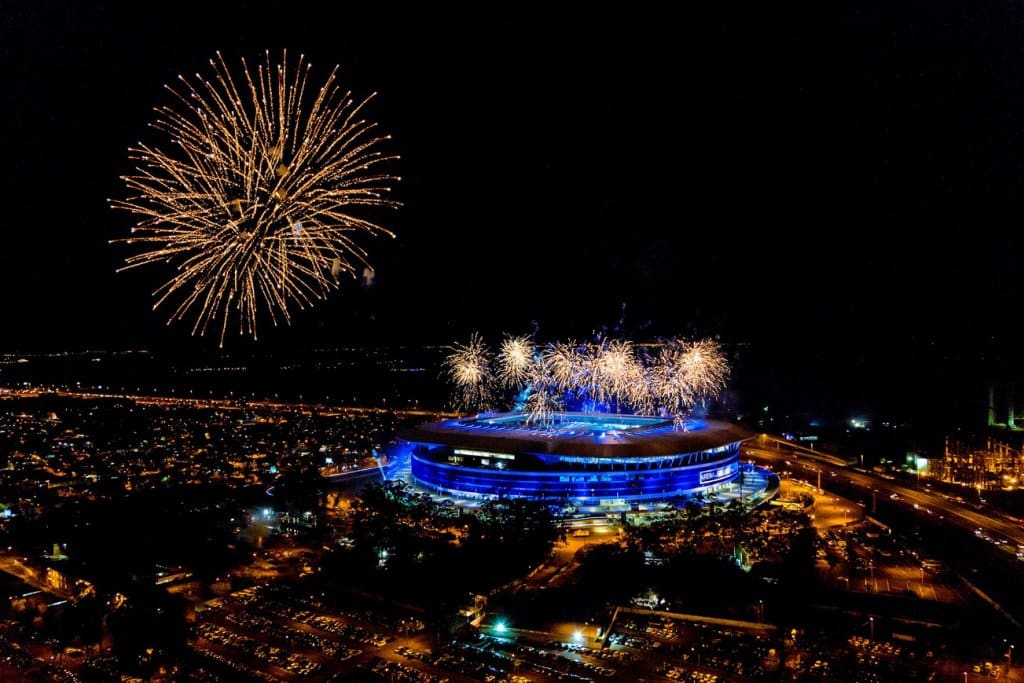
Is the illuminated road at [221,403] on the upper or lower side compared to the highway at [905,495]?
lower

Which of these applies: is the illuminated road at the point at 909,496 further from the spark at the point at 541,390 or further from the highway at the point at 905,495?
the spark at the point at 541,390

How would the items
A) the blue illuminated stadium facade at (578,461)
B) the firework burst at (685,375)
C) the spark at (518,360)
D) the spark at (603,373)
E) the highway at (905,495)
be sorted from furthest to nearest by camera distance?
the spark at (518,360), the spark at (603,373), the firework burst at (685,375), the blue illuminated stadium facade at (578,461), the highway at (905,495)

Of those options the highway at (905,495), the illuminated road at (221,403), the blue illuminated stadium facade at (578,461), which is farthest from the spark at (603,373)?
the illuminated road at (221,403)

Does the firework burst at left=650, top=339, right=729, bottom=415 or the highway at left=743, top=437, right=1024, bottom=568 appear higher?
the firework burst at left=650, top=339, right=729, bottom=415

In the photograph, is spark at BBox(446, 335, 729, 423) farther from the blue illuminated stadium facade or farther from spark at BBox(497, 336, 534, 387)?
the blue illuminated stadium facade

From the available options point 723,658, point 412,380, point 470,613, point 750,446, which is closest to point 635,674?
point 723,658

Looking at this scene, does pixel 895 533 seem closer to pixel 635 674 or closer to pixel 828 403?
pixel 635 674

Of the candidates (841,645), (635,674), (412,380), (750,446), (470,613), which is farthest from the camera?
(412,380)

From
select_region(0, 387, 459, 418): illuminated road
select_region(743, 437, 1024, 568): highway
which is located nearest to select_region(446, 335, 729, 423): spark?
select_region(743, 437, 1024, 568): highway
